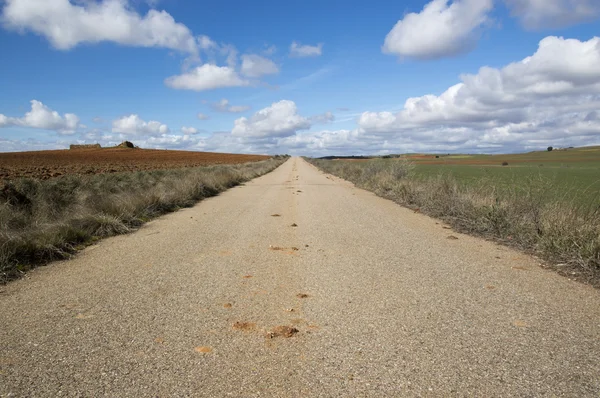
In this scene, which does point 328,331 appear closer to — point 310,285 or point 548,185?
point 310,285

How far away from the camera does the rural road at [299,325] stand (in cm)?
294

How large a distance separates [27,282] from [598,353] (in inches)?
264

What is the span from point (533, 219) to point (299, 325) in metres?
6.27

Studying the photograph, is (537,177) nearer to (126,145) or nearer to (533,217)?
(533,217)

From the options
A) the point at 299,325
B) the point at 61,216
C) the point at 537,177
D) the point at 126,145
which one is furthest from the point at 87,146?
the point at 299,325

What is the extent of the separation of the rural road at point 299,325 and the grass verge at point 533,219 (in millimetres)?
443

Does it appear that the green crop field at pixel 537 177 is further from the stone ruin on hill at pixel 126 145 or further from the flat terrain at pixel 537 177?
the stone ruin on hill at pixel 126 145

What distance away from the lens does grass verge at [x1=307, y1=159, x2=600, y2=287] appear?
5.89 meters

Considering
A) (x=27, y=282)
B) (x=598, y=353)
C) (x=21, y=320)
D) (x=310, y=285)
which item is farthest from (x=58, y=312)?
(x=598, y=353)

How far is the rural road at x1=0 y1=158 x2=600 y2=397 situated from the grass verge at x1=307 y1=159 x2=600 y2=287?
44cm

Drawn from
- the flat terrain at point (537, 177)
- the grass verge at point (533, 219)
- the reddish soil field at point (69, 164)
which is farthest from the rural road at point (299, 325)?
the reddish soil field at point (69, 164)

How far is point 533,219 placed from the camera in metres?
7.88

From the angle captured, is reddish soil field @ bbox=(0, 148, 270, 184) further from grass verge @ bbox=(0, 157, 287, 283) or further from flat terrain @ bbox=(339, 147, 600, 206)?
flat terrain @ bbox=(339, 147, 600, 206)

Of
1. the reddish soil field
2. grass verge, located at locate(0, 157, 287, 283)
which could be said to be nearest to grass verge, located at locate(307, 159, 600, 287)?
grass verge, located at locate(0, 157, 287, 283)
